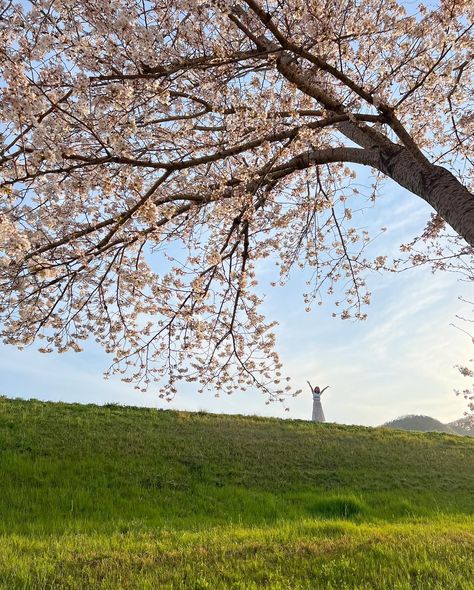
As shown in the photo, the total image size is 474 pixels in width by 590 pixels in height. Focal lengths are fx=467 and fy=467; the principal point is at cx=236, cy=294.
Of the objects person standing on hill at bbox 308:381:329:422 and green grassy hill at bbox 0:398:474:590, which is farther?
person standing on hill at bbox 308:381:329:422

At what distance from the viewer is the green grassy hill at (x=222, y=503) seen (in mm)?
4996

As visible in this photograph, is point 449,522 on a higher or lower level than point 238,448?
lower

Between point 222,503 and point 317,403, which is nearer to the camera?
point 222,503

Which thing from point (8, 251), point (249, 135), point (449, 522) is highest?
point (249, 135)

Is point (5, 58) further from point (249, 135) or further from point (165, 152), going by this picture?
point (249, 135)

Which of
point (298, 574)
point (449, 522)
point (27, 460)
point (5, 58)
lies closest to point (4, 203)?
point (5, 58)

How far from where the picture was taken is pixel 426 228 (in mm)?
7117

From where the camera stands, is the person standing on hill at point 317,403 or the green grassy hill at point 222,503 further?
the person standing on hill at point 317,403

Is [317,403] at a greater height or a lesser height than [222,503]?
greater

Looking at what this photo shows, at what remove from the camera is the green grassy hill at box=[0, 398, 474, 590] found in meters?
5.00

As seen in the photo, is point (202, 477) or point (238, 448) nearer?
point (202, 477)

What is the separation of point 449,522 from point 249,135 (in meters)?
8.30

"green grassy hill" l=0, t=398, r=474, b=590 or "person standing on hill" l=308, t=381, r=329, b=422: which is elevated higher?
"person standing on hill" l=308, t=381, r=329, b=422

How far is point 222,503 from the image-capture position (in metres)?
9.57
